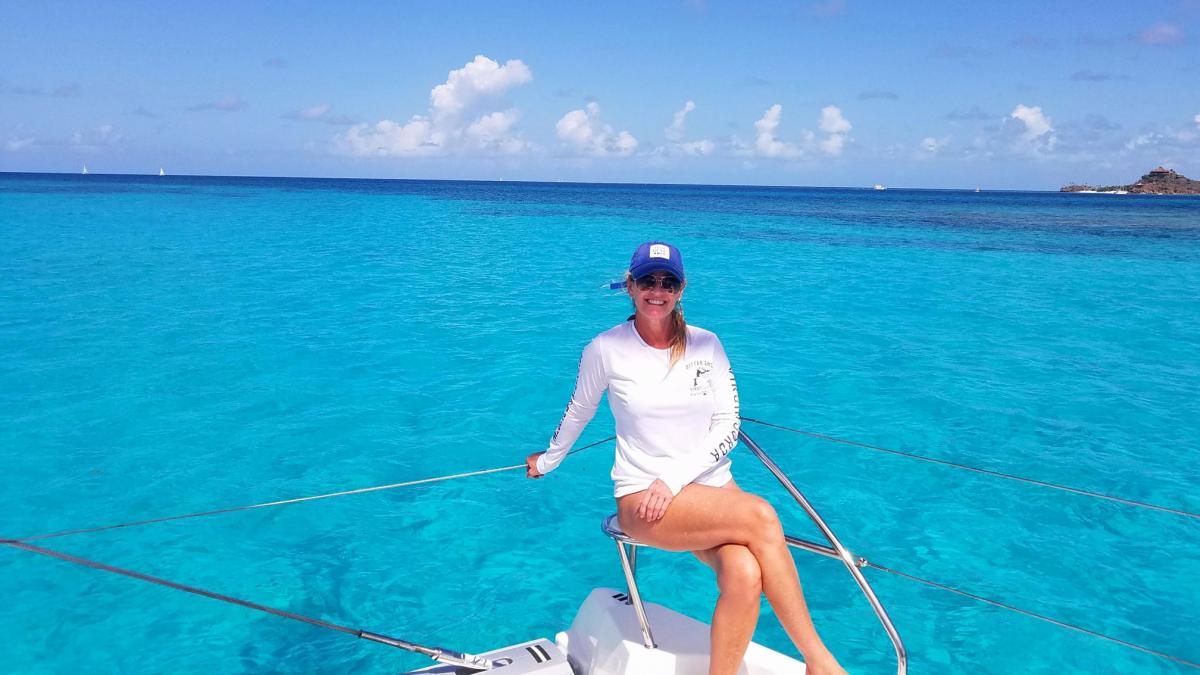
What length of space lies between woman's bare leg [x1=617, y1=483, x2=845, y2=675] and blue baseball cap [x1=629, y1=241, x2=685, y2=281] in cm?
78

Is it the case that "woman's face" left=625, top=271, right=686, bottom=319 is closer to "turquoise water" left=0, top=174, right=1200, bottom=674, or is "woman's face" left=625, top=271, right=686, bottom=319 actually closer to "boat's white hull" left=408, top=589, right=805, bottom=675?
"boat's white hull" left=408, top=589, right=805, bottom=675

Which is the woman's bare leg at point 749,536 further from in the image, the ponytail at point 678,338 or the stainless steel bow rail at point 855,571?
the ponytail at point 678,338

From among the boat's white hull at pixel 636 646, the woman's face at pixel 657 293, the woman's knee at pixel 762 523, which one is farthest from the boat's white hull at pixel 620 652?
the woman's face at pixel 657 293

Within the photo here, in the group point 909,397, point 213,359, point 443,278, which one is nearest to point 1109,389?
point 909,397

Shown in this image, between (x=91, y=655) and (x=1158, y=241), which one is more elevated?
(x=1158, y=241)

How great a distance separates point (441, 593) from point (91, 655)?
200cm

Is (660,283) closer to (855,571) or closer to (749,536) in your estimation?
(749,536)

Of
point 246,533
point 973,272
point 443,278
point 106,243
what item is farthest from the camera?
point 106,243

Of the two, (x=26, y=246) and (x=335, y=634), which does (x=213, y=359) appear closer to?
→ (x=335, y=634)

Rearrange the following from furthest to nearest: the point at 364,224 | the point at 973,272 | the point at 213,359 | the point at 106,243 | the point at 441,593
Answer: the point at 364,224 → the point at 106,243 → the point at 973,272 → the point at 213,359 → the point at 441,593

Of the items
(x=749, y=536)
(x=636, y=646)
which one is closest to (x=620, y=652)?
(x=636, y=646)

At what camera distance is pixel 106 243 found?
23.4 m

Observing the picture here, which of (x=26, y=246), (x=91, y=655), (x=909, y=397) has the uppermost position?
(x=26, y=246)

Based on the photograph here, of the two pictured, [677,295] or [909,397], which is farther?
[909,397]
